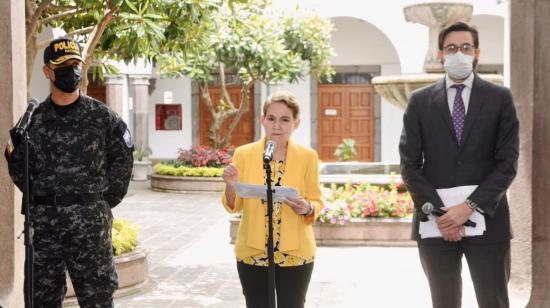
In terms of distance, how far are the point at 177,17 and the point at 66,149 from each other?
330cm

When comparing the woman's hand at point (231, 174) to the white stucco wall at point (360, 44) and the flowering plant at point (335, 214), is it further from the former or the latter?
the white stucco wall at point (360, 44)

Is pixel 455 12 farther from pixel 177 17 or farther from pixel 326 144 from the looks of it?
pixel 326 144

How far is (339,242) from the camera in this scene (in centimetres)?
1049

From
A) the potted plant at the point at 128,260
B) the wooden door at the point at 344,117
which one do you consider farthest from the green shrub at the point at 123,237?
the wooden door at the point at 344,117

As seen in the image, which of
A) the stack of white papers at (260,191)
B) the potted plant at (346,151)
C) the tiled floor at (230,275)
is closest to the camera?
the stack of white papers at (260,191)

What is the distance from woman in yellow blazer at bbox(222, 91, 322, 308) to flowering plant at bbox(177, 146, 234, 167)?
15.7 meters

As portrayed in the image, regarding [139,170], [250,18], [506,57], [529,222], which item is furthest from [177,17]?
[139,170]

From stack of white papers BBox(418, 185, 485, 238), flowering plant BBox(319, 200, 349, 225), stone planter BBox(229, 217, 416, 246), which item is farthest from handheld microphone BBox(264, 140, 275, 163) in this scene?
stone planter BBox(229, 217, 416, 246)

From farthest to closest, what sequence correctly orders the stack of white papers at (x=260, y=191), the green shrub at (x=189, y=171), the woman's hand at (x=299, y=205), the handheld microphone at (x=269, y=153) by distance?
the green shrub at (x=189, y=171) < the woman's hand at (x=299, y=205) < the stack of white papers at (x=260, y=191) < the handheld microphone at (x=269, y=153)

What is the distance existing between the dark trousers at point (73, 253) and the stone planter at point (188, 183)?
48.1ft

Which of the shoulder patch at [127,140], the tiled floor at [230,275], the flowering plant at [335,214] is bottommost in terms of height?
the tiled floor at [230,275]

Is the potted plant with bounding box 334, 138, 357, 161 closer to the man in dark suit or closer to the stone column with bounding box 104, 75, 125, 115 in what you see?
the stone column with bounding box 104, 75, 125, 115

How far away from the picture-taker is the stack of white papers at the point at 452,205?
4184mm

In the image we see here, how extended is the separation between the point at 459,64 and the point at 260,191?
118 cm
